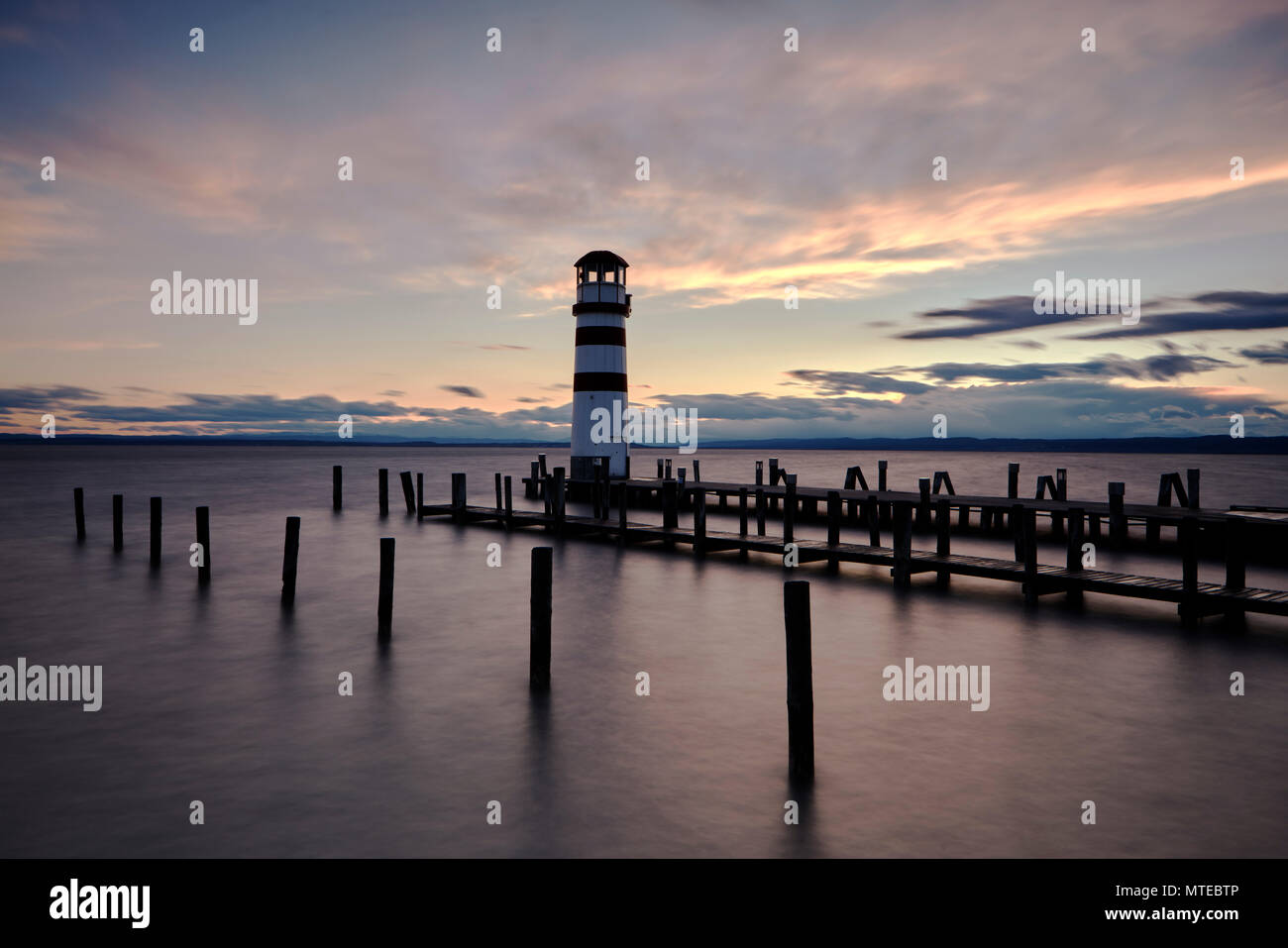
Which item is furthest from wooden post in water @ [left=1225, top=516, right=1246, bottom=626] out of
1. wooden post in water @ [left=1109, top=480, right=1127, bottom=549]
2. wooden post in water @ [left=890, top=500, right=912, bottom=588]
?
wooden post in water @ [left=1109, top=480, right=1127, bottom=549]

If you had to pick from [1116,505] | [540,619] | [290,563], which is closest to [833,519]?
[1116,505]

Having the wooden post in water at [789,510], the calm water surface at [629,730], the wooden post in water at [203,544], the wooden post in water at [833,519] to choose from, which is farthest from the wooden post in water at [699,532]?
the wooden post in water at [203,544]

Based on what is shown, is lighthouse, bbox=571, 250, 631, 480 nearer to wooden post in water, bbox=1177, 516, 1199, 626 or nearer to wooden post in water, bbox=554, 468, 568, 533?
wooden post in water, bbox=554, 468, 568, 533

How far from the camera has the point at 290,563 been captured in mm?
16234

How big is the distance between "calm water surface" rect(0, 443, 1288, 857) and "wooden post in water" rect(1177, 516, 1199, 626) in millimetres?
489

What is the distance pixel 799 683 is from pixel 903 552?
10.4 m

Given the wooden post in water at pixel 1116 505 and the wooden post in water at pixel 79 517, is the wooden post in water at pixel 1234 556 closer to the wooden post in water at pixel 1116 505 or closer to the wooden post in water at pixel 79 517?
the wooden post in water at pixel 1116 505

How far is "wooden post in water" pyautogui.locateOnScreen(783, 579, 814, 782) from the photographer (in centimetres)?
713

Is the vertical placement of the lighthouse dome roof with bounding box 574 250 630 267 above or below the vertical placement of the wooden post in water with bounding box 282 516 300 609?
above

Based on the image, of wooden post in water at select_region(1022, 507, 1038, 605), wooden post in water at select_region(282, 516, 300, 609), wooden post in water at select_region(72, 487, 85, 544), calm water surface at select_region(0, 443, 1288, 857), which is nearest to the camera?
calm water surface at select_region(0, 443, 1288, 857)

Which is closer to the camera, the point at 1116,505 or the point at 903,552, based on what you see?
the point at 903,552

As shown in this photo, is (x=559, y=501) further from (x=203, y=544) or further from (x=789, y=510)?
(x=203, y=544)
